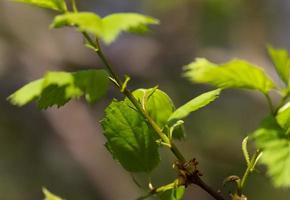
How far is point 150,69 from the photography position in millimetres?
4402

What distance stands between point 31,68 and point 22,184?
1.59m

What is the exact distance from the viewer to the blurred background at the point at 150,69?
4.21 meters

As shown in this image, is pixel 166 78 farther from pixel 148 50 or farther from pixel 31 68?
A: pixel 31 68

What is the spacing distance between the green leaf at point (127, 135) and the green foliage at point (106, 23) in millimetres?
138

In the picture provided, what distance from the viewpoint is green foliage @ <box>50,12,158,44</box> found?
60cm

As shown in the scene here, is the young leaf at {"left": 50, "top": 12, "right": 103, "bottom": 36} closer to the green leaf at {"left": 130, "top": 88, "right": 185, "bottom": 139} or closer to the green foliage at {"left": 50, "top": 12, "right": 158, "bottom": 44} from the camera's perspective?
the green foliage at {"left": 50, "top": 12, "right": 158, "bottom": 44}

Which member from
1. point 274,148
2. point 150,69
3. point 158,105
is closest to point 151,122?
point 158,105

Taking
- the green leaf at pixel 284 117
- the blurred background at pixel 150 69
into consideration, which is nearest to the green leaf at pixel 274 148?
the green leaf at pixel 284 117

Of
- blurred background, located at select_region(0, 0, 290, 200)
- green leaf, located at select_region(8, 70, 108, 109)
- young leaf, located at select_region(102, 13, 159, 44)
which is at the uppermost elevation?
young leaf, located at select_region(102, 13, 159, 44)

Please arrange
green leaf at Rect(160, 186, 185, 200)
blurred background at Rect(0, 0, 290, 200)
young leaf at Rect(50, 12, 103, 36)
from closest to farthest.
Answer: young leaf at Rect(50, 12, 103, 36) → green leaf at Rect(160, 186, 185, 200) → blurred background at Rect(0, 0, 290, 200)

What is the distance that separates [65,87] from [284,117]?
21 centimetres

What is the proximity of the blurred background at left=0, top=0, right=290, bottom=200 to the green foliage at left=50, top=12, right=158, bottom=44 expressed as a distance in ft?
10.4

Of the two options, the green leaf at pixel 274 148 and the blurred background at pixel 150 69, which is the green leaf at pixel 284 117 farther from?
the blurred background at pixel 150 69

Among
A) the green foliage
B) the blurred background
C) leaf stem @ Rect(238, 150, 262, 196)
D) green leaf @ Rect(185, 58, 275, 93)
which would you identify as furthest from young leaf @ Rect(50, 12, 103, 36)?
the blurred background
